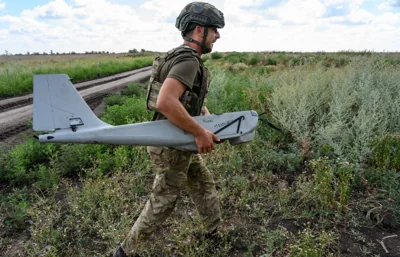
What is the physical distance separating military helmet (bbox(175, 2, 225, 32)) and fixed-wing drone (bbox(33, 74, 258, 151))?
0.69m

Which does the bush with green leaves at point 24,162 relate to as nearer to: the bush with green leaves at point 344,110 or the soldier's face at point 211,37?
the soldier's face at point 211,37

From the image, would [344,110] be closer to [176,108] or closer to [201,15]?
[201,15]

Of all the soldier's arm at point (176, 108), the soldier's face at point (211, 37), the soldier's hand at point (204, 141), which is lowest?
the soldier's hand at point (204, 141)

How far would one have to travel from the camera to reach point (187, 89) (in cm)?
228

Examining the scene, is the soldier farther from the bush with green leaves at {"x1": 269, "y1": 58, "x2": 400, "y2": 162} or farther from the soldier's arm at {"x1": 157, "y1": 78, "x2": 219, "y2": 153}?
the bush with green leaves at {"x1": 269, "y1": 58, "x2": 400, "y2": 162}

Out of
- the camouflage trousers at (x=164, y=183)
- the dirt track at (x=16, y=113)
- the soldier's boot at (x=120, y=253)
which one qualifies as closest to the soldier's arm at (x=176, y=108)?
the camouflage trousers at (x=164, y=183)

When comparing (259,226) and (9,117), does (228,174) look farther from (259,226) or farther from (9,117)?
(9,117)

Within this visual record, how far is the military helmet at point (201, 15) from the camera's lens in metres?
2.34

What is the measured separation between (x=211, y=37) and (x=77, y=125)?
118 centimetres

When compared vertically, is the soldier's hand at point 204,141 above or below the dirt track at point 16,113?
above

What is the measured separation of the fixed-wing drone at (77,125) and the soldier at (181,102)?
14 centimetres

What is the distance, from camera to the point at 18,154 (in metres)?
5.01

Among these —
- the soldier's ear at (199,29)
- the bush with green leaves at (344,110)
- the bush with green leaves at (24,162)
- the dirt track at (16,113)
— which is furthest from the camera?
the dirt track at (16,113)

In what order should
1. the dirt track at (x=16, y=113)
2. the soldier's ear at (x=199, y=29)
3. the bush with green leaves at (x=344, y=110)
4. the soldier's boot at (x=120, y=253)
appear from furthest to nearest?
the dirt track at (x=16, y=113)
the bush with green leaves at (x=344, y=110)
the soldier's boot at (x=120, y=253)
the soldier's ear at (x=199, y=29)
